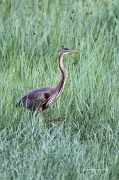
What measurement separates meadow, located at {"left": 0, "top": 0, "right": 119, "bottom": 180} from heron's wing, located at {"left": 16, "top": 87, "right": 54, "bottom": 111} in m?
0.08

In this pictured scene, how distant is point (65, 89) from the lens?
636 cm

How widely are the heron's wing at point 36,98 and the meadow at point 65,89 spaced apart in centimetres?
8

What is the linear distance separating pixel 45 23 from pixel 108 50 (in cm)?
87

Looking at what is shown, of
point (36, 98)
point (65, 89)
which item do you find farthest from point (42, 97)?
point (65, 89)

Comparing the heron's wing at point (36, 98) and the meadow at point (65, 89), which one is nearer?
the meadow at point (65, 89)

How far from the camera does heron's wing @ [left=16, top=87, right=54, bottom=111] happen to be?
5.88 metres

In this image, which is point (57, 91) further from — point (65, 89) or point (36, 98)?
point (65, 89)

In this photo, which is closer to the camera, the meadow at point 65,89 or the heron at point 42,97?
the meadow at point 65,89

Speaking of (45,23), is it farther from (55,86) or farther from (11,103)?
(11,103)

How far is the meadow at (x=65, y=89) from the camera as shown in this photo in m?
4.72

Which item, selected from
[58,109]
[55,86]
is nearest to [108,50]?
[55,86]

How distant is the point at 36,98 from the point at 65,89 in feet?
1.53

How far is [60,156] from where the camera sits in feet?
15.7

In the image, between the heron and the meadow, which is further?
the heron
